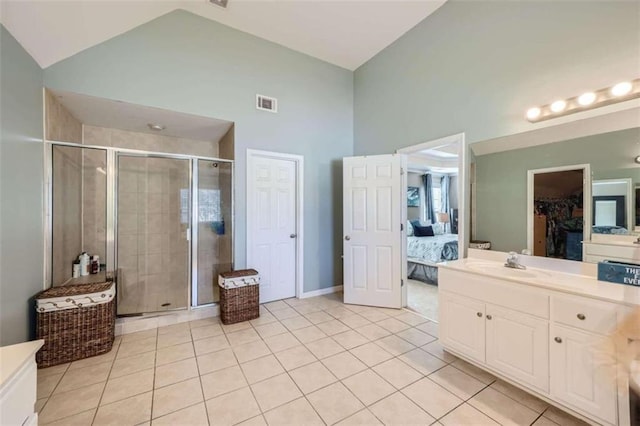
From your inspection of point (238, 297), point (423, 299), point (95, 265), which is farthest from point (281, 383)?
point (95, 265)

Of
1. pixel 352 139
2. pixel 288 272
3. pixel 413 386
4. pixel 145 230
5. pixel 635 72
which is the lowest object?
pixel 413 386

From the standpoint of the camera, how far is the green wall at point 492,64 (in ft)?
5.94

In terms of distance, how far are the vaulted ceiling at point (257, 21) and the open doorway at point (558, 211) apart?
227 centimetres

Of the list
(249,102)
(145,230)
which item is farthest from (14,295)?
(249,102)

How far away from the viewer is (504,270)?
6.95ft

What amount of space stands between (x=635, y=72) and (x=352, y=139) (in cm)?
299

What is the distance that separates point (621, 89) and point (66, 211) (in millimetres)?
4975

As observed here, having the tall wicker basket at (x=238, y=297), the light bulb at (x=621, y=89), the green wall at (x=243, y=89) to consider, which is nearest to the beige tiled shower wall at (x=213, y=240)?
the green wall at (x=243, y=89)

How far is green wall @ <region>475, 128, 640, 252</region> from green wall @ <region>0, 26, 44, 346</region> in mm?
3911

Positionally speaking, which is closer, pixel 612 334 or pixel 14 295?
pixel 612 334

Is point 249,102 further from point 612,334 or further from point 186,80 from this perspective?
point 612,334

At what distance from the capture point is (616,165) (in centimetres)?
175

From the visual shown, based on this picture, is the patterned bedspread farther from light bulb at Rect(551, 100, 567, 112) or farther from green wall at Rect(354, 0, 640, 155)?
light bulb at Rect(551, 100, 567, 112)

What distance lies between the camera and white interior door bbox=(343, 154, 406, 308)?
A: 10.9ft
